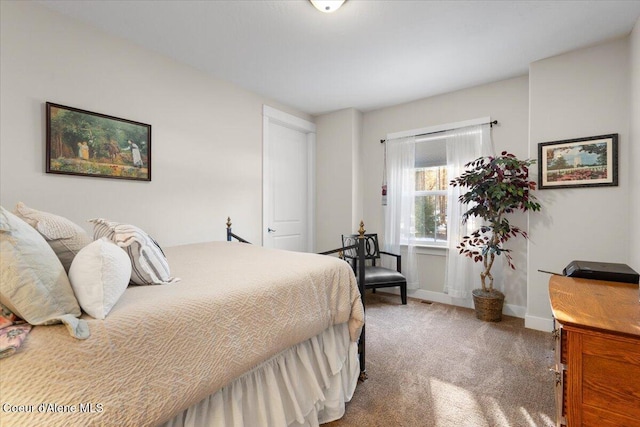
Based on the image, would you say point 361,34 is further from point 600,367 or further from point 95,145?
point 600,367

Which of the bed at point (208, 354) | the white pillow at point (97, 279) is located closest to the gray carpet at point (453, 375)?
the bed at point (208, 354)

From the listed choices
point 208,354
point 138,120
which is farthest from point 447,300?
point 138,120

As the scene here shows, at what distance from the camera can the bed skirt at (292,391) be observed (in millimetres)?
1120

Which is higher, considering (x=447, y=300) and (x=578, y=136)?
(x=578, y=136)

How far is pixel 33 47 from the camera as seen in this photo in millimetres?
1918

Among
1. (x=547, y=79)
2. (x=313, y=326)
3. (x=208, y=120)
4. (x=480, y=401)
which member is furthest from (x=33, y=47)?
(x=547, y=79)

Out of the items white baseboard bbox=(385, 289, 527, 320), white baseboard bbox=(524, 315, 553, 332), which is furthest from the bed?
white baseboard bbox=(385, 289, 527, 320)

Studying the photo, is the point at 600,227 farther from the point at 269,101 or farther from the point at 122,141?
the point at 122,141

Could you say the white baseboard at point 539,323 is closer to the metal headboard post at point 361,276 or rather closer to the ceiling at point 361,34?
the metal headboard post at point 361,276

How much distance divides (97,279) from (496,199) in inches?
122

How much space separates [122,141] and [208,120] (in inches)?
34.3

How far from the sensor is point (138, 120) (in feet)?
8.05

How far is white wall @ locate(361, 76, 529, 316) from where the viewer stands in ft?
10.1

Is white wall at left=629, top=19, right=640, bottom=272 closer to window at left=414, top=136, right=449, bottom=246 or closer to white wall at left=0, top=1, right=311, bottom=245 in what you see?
window at left=414, top=136, right=449, bottom=246
